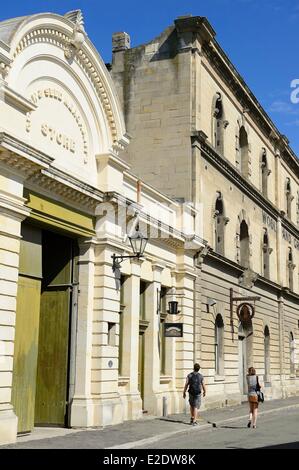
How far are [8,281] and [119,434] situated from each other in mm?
4408

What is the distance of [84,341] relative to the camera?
16016 mm

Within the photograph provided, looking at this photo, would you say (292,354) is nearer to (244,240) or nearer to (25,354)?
(244,240)

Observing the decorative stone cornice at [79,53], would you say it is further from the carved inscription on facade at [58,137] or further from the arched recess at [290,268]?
the arched recess at [290,268]

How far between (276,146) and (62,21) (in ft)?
71.9

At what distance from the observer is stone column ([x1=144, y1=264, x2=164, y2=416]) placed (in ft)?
64.0

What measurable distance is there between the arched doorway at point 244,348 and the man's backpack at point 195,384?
1012 cm

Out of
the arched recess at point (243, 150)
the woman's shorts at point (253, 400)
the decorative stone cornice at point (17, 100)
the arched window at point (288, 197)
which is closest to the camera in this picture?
the decorative stone cornice at point (17, 100)

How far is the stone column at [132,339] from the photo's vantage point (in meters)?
18.0

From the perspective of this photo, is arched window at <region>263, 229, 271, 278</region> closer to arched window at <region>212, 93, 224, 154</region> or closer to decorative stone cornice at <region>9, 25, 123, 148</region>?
arched window at <region>212, 93, 224, 154</region>

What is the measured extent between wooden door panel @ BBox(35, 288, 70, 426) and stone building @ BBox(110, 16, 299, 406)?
7.25 meters

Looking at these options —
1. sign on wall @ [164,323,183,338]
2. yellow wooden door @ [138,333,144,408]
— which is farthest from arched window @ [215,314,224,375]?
yellow wooden door @ [138,333,144,408]

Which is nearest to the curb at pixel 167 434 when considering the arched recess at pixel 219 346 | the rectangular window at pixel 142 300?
the rectangular window at pixel 142 300
